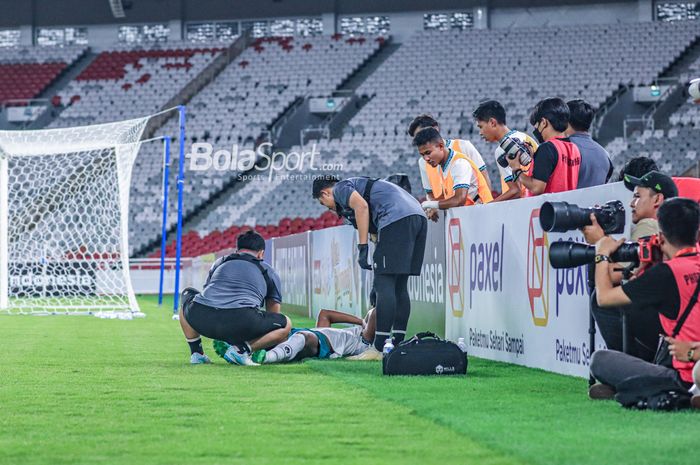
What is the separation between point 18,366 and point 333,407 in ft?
11.9

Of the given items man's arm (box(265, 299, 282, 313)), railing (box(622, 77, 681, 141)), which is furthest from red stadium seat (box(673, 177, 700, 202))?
railing (box(622, 77, 681, 141))

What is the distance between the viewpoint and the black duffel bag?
7055 millimetres

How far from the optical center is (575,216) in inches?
201

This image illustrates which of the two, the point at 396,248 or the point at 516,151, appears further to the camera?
the point at 396,248

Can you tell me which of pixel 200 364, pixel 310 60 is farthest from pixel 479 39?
pixel 200 364

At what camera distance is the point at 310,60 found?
36500 millimetres

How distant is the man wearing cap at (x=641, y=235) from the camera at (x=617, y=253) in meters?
0.14

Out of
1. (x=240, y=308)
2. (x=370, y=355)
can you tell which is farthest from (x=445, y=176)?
(x=240, y=308)

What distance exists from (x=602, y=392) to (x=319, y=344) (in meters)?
3.37

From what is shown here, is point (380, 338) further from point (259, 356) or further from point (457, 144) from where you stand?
point (457, 144)

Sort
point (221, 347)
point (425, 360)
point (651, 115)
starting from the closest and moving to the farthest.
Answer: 1. point (425, 360)
2. point (221, 347)
3. point (651, 115)

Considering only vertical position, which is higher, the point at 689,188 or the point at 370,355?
the point at 689,188

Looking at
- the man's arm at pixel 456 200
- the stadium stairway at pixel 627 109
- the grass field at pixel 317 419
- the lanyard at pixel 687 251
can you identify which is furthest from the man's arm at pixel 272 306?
the stadium stairway at pixel 627 109

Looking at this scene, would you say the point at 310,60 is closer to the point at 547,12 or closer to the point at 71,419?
the point at 547,12
